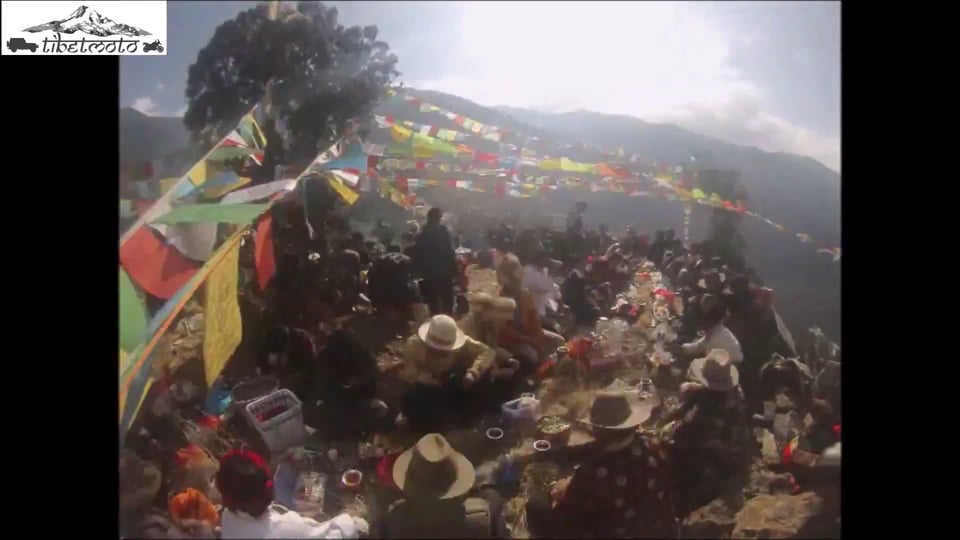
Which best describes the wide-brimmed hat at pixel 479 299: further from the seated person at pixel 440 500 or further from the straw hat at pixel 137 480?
the straw hat at pixel 137 480

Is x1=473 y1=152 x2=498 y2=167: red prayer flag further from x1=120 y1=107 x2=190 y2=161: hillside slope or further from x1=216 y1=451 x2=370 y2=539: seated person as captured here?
x1=216 y1=451 x2=370 y2=539: seated person

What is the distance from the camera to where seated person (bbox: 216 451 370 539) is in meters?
2.11

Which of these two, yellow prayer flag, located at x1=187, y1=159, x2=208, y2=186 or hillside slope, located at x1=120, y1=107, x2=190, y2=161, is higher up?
hillside slope, located at x1=120, y1=107, x2=190, y2=161

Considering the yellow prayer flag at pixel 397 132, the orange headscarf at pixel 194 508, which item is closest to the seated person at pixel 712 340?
the yellow prayer flag at pixel 397 132

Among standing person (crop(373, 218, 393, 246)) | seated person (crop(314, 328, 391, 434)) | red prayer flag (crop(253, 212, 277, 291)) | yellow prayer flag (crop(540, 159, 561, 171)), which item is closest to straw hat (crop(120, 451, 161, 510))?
seated person (crop(314, 328, 391, 434))

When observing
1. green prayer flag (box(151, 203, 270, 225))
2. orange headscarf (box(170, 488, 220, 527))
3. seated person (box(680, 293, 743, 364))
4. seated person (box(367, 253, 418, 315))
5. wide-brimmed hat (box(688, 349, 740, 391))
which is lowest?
orange headscarf (box(170, 488, 220, 527))

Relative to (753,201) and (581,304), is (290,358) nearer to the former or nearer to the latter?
(581,304)

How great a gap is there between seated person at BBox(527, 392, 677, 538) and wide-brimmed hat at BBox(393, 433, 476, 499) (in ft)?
0.82

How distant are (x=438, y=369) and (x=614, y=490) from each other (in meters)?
0.74
